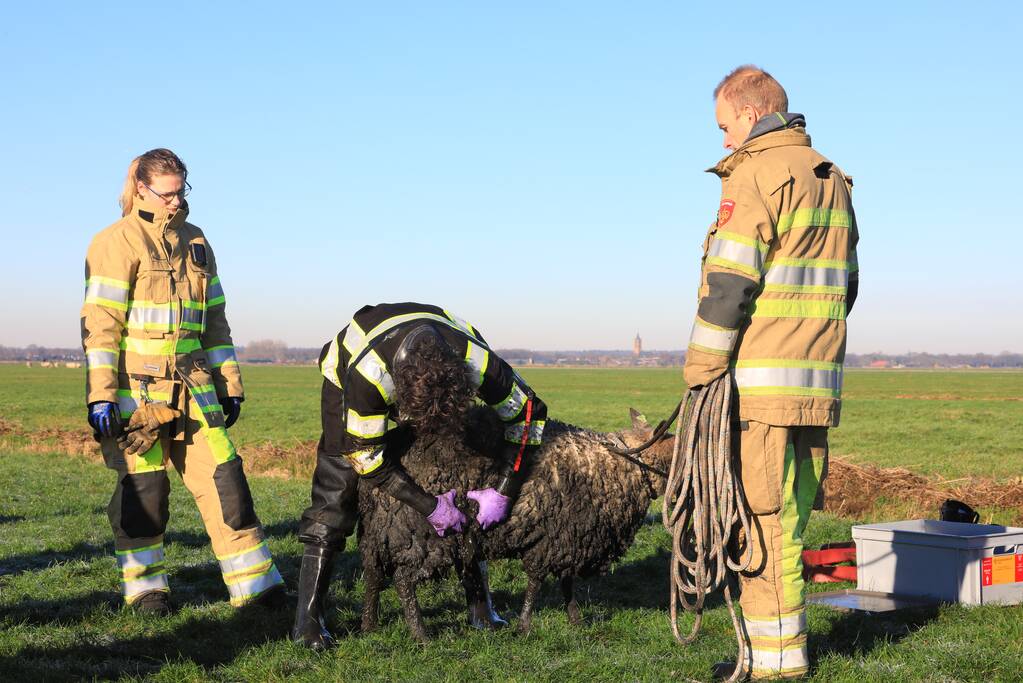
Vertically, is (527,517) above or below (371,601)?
above

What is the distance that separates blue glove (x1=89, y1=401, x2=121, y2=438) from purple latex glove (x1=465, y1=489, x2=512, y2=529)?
214 cm

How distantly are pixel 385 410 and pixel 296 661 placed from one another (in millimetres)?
1369

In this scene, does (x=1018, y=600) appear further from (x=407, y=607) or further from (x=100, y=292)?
(x=100, y=292)

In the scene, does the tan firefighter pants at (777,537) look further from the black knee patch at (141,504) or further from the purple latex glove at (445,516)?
the black knee patch at (141,504)

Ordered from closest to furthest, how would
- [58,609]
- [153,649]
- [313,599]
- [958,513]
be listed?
[153,649] → [313,599] → [58,609] → [958,513]

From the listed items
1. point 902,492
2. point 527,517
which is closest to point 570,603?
point 527,517

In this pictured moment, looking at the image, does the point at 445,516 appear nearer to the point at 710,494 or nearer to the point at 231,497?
the point at 231,497

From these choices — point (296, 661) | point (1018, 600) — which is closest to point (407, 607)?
point (296, 661)

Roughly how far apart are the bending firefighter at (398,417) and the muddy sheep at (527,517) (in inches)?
4.1

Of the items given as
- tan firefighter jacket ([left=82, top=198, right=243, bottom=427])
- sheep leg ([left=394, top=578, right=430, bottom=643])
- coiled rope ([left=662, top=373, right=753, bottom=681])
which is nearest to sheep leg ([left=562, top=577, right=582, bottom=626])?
sheep leg ([left=394, top=578, right=430, bottom=643])

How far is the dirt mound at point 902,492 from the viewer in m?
10.5

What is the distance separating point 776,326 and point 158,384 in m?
3.81

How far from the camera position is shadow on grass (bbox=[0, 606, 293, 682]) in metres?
4.86

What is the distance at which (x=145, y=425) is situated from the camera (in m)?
5.81
